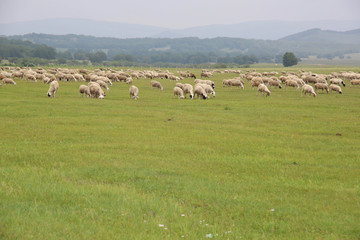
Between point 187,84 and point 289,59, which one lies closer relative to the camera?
point 187,84

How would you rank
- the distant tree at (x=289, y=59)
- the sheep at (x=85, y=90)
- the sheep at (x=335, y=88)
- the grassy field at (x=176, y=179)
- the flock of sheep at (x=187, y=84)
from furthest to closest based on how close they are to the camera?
the distant tree at (x=289, y=59)
the sheep at (x=335, y=88)
the flock of sheep at (x=187, y=84)
the sheep at (x=85, y=90)
the grassy field at (x=176, y=179)

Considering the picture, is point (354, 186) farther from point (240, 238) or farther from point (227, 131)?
point (227, 131)

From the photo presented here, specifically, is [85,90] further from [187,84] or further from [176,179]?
[176,179]

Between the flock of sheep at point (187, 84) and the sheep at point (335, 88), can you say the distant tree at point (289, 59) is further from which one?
the sheep at point (335, 88)

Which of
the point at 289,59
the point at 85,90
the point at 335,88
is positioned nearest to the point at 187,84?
the point at 85,90

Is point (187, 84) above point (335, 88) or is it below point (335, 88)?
above

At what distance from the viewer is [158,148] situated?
13.9 meters

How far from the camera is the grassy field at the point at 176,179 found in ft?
23.7

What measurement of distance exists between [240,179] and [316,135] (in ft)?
27.7

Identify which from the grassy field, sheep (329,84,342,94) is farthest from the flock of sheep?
the grassy field

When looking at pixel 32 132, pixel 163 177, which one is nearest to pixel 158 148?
pixel 163 177

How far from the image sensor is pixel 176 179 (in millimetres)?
10242

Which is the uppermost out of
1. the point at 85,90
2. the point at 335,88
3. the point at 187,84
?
the point at 187,84

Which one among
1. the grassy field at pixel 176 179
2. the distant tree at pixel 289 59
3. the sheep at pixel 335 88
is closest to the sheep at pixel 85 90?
the grassy field at pixel 176 179
